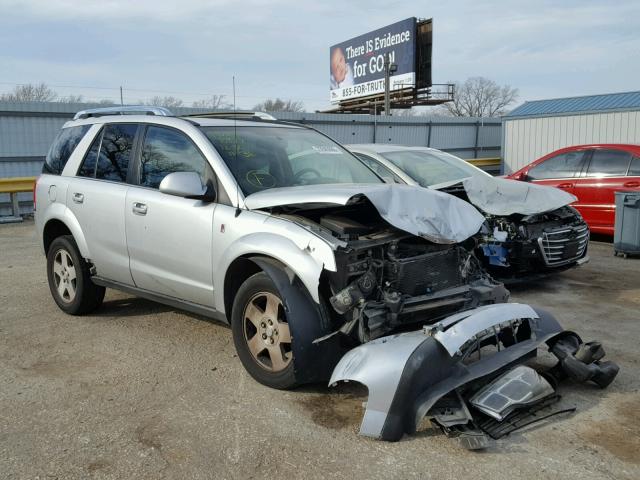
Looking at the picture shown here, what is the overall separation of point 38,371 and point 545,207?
5.18 meters

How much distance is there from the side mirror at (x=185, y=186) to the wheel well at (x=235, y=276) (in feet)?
1.93

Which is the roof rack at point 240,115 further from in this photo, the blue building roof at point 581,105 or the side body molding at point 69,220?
the blue building roof at point 581,105

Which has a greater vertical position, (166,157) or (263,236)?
(166,157)

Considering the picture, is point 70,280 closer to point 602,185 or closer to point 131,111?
point 131,111

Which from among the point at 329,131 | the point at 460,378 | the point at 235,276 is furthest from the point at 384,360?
the point at 329,131

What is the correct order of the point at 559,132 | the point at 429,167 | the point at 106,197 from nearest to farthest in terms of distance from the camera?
1. the point at 106,197
2. the point at 429,167
3. the point at 559,132

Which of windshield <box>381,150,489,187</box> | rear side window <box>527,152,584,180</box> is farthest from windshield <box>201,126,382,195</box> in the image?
rear side window <box>527,152,584,180</box>

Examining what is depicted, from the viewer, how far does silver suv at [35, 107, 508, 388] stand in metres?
3.91

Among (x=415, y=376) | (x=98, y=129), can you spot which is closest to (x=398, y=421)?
(x=415, y=376)

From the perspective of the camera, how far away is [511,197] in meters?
6.78

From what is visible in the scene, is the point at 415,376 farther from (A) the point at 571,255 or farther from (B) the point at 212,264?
(A) the point at 571,255

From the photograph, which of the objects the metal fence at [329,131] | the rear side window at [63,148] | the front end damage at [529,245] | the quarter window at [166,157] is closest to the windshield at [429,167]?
the front end damage at [529,245]

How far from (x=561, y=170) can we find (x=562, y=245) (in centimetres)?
381

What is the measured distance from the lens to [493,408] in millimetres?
3504
